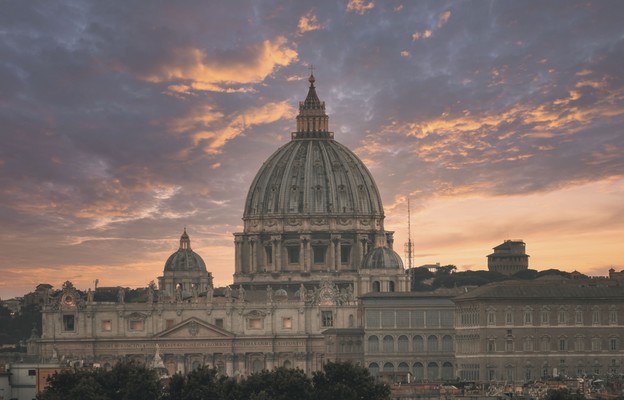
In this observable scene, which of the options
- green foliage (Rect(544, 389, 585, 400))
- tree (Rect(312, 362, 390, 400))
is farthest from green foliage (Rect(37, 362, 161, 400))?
green foliage (Rect(544, 389, 585, 400))

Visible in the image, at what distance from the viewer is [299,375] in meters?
160

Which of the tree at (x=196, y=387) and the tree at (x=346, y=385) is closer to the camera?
the tree at (x=346, y=385)

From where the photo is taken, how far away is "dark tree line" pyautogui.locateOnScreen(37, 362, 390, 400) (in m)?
156

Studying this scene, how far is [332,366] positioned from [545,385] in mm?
24070

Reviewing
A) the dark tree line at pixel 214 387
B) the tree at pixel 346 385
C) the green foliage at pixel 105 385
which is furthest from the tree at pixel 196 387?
the tree at pixel 346 385

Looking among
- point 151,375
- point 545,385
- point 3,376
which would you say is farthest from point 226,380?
point 545,385

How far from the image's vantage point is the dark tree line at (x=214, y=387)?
156 m

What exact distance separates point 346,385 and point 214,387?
364 inches

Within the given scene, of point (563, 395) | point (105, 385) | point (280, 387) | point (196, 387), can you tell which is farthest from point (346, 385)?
point (563, 395)

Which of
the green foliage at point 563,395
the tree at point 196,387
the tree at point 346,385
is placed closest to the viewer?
the green foliage at point 563,395

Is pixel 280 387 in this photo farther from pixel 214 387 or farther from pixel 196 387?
pixel 196 387

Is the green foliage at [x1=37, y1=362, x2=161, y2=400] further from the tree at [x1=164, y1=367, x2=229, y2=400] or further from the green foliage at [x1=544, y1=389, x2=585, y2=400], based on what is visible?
the green foliage at [x1=544, y1=389, x2=585, y2=400]

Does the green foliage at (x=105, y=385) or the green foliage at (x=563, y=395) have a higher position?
the green foliage at (x=105, y=385)

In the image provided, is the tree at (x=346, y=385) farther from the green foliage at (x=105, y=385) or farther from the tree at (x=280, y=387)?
the green foliage at (x=105, y=385)
